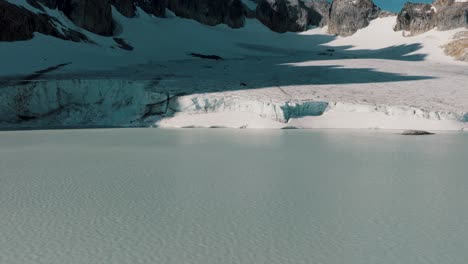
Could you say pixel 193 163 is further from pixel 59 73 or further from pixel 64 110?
pixel 59 73

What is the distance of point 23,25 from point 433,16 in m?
47.6

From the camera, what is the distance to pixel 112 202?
5934mm

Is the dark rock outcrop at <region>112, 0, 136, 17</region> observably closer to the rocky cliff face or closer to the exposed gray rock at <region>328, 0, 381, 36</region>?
the exposed gray rock at <region>328, 0, 381, 36</region>

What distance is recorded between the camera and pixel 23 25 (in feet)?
112

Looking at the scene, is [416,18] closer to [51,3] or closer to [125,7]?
[125,7]

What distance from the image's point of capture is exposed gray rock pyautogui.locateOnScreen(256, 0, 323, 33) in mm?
75506

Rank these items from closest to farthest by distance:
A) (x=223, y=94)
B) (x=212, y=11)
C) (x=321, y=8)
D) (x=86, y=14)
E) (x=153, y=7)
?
(x=223, y=94)
(x=86, y=14)
(x=153, y=7)
(x=212, y=11)
(x=321, y=8)

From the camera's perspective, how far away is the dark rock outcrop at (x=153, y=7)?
196 ft

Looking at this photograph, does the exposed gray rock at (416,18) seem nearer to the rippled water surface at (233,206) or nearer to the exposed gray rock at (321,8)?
the exposed gray rock at (321,8)

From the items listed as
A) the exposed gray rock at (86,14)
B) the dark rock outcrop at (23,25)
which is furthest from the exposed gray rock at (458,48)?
the exposed gray rock at (86,14)

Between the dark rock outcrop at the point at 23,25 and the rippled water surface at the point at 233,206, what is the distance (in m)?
25.1

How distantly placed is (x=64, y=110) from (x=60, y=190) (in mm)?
14286

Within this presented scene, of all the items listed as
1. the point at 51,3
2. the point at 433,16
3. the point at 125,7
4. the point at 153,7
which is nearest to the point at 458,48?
the point at 433,16

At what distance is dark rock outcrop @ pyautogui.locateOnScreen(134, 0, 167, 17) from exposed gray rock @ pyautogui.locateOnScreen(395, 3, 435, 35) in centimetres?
3292
